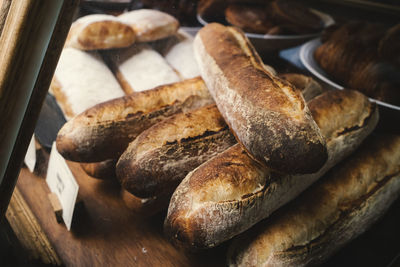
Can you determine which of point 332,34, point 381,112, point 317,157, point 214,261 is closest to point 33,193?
point 214,261

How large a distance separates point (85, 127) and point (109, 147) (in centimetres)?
9

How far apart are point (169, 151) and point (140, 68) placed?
549mm

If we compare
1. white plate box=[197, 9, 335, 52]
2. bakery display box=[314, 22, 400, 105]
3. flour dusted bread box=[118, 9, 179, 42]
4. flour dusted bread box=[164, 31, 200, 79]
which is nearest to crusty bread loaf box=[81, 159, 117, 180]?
flour dusted bread box=[164, 31, 200, 79]

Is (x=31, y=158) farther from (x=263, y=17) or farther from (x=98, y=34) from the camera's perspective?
(x=263, y=17)

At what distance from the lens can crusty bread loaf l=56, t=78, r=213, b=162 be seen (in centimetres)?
94

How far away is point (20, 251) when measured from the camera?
85 cm

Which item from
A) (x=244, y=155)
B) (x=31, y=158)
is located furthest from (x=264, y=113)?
(x=31, y=158)

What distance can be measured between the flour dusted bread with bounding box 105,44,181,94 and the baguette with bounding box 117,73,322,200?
1.17 feet

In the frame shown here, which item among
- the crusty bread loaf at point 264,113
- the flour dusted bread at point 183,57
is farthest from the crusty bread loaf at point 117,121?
the flour dusted bread at point 183,57

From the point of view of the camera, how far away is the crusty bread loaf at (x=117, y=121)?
Result: 3.08 feet

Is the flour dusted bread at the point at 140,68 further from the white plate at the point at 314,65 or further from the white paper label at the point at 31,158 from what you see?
the white plate at the point at 314,65

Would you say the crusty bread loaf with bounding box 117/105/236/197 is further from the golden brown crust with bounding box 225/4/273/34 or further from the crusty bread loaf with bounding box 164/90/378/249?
the golden brown crust with bounding box 225/4/273/34

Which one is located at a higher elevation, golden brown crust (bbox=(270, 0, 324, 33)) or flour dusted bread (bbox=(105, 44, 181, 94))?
golden brown crust (bbox=(270, 0, 324, 33))

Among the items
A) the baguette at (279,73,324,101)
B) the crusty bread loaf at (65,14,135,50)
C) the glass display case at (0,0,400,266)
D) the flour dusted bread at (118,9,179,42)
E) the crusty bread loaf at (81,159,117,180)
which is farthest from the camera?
the flour dusted bread at (118,9,179,42)
